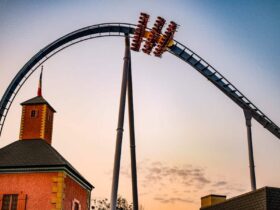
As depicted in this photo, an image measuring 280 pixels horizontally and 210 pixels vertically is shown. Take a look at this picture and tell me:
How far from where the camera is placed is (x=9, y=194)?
73.1ft

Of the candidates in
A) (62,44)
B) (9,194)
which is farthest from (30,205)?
(62,44)

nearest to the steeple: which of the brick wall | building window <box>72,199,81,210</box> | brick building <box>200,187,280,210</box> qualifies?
the brick wall

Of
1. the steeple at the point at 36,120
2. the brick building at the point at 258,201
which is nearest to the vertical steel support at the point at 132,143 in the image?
the brick building at the point at 258,201

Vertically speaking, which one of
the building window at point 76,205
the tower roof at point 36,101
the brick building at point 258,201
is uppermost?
the tower roof at point 36,101

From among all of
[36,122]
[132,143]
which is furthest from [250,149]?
[36,122]

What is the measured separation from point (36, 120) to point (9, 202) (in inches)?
233

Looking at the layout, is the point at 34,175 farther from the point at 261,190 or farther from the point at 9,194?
the point at 261,190

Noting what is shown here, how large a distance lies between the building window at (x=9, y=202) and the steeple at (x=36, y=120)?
4.56 m

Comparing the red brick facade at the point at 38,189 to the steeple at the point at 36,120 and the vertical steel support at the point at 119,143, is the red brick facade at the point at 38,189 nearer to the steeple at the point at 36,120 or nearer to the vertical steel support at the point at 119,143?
the vertical steel support at the point at 119,143

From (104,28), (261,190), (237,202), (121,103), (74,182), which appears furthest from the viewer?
(104,28)

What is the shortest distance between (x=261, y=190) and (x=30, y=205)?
36.1 ft

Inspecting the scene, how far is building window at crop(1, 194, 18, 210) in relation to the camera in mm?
22062

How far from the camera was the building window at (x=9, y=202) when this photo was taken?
2206 cm

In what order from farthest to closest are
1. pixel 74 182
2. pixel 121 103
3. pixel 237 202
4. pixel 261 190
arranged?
pixel 74 182
pixel 121 103
pixel 237 202
pixel 261 190
